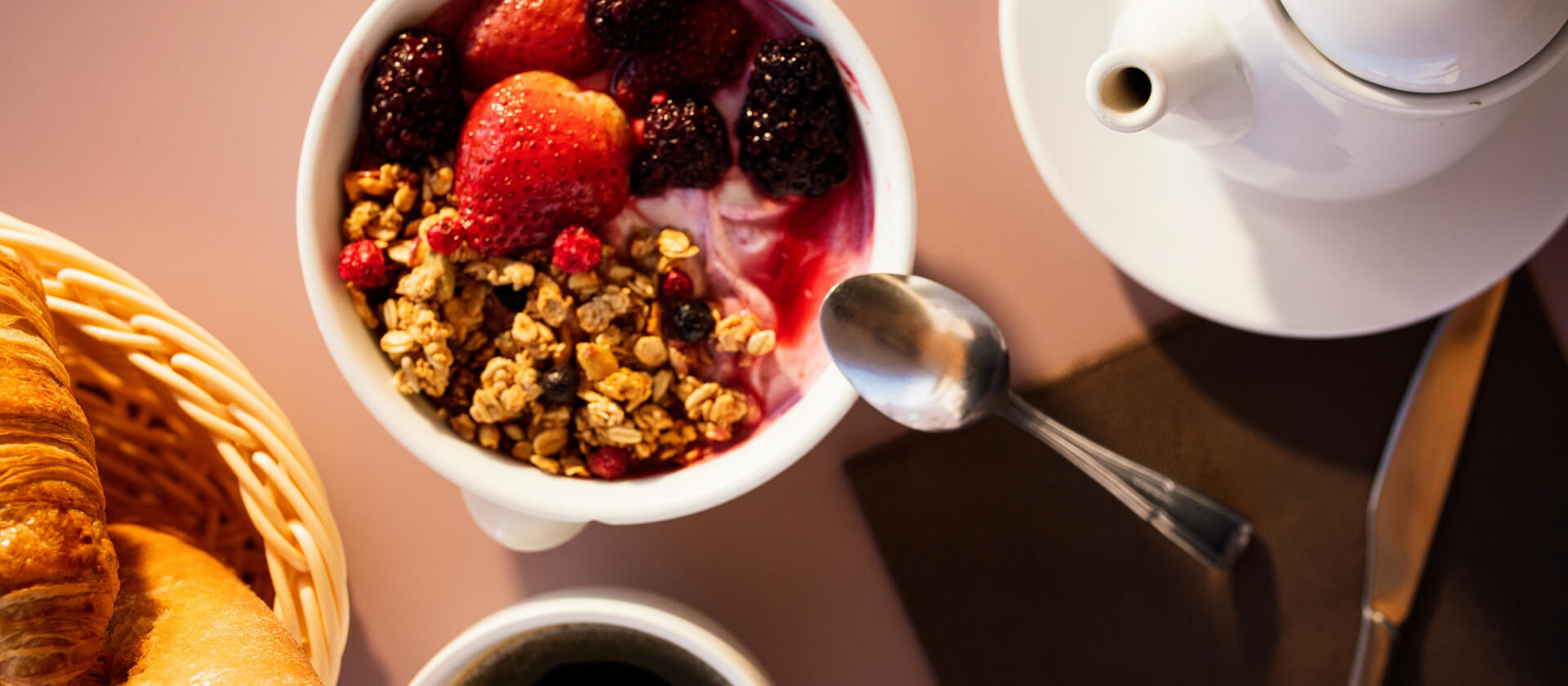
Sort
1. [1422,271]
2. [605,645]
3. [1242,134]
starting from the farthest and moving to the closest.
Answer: [605,645] → [1422,271] → [1242,134]

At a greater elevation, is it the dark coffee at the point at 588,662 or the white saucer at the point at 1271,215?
the white saucer at the point at 1271,215

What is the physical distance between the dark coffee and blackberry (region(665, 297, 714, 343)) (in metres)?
0.26

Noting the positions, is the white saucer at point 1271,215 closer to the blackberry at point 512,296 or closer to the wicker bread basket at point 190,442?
the blackberry at point 512,296

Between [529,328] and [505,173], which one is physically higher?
[505,173]

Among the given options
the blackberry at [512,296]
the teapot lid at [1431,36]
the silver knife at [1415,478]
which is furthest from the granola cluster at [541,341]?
the silver knife at [1415,478]

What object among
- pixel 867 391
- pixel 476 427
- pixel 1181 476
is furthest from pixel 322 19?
pixel 1181 476

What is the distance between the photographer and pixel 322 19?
0.93 meters

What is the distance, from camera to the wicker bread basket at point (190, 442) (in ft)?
2.46

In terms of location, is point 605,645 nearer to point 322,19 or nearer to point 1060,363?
point 1060,363

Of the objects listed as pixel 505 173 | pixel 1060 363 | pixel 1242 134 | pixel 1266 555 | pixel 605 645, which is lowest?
pixel 605 645

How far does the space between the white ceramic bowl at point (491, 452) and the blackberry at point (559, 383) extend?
6 cm

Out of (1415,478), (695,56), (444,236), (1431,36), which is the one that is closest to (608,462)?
(444,236)

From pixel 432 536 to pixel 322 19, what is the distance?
48 cm

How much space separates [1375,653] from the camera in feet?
3.04
